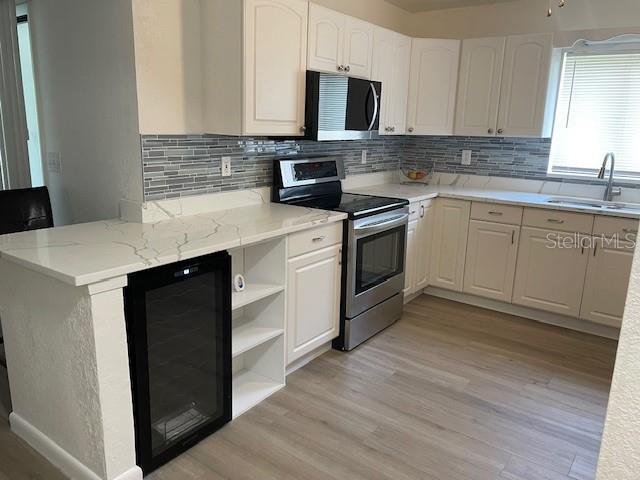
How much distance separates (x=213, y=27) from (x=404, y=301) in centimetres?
251

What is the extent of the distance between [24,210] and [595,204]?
3.83m

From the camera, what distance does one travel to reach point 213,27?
8.21ft

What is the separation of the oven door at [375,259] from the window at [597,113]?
160cm

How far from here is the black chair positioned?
8.27ft

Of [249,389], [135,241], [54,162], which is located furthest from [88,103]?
[249,389]

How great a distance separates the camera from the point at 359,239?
3.03 meters

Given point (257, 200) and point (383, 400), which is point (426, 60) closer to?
point (257, 200)

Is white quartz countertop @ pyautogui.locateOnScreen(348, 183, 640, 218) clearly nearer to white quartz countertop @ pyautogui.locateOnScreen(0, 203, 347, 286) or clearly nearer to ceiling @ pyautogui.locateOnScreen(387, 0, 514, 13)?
white quartz countertop @ pyautogui.locateOnScreen(0, 203, 347, 286)

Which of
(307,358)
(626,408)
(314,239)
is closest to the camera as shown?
(626,408)

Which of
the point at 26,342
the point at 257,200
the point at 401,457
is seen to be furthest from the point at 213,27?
the point at 401,457

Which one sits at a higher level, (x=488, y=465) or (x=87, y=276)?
(x=87, y=276)

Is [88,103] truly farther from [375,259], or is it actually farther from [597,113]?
[597,113]

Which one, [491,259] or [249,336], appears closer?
[249,336]

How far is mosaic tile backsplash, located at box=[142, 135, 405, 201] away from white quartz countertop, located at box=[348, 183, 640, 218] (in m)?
0.67
